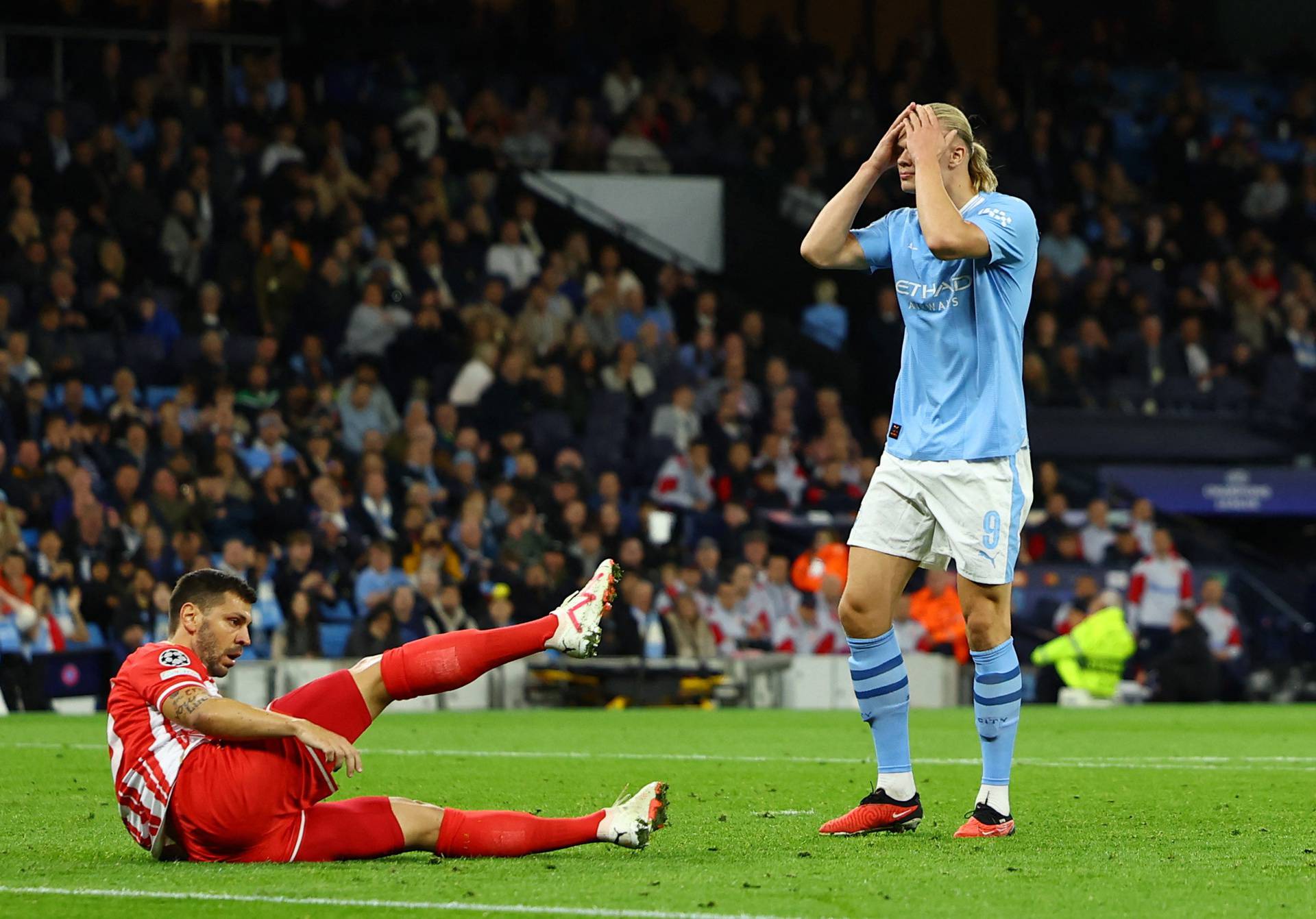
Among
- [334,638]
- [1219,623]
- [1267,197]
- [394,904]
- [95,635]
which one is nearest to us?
[394,904]

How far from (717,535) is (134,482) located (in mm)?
5333

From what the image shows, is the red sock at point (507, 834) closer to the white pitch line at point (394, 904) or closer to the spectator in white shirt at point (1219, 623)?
the white pitch line at point (394, 904)

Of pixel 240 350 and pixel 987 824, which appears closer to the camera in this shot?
pixel 987 824

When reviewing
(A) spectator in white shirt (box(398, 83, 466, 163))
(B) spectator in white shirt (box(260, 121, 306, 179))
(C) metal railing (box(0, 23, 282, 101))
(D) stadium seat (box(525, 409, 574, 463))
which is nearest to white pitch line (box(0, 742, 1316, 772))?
(D) stadium seat (box(525, 409, 574, 463))

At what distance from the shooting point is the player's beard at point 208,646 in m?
5.90

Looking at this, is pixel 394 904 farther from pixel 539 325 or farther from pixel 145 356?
pixel 539 325

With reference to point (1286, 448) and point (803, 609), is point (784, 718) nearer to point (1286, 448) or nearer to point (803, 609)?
point (803, 609)

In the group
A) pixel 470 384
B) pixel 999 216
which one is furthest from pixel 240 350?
pixel 999 216

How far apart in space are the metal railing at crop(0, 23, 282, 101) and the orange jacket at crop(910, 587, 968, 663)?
9837mm

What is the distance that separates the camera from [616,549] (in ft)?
61.0

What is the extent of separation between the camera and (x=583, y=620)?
5.91m

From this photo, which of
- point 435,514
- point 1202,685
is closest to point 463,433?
point 435,514

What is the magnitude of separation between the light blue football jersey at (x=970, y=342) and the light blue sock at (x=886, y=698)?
644 mm

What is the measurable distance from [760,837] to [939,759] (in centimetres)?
405
